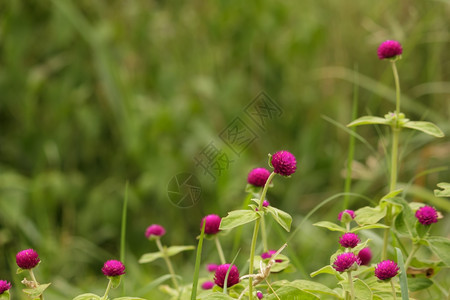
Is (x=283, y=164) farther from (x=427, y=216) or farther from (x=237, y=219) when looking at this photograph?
(x=427, y=216)

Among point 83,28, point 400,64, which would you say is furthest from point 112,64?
point 400,64

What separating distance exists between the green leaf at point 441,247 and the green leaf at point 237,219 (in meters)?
0.28

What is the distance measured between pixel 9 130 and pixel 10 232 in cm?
57

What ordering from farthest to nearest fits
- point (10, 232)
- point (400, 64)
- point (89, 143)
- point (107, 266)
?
point (400, 64)
point (89, 143)
point (10, 232)
point (107, 266)

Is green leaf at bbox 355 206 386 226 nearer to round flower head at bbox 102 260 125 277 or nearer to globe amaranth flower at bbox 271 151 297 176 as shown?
globe amaranth flower at bbox 271 151 297 176

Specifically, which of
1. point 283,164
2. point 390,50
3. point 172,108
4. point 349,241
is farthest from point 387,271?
point 172,108

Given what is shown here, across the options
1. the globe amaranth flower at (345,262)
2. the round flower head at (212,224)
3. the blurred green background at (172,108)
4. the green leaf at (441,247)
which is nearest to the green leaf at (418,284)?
the green leaf at (441,247)

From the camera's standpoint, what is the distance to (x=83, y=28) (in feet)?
8.36

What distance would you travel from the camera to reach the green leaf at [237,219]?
72 cm

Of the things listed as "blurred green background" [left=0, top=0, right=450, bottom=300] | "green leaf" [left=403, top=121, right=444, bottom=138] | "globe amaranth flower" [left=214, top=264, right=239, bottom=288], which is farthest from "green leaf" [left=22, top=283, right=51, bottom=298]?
"blurred green background" [left=0, top=0, right=450, bottom=300]

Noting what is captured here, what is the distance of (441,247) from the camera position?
0.83 meters

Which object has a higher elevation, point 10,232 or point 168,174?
point 168,174

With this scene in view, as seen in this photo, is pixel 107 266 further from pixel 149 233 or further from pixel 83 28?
pixel 83 28

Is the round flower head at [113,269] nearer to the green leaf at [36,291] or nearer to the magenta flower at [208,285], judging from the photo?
the green leaf at [36,291]
